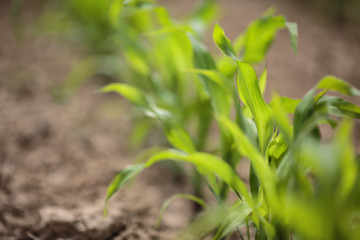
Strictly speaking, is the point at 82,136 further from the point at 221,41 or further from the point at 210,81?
the point at 221,41

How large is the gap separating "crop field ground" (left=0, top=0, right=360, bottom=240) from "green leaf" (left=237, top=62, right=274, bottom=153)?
0.41 meters

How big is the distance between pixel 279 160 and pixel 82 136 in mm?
863

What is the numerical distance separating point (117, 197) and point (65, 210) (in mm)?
157

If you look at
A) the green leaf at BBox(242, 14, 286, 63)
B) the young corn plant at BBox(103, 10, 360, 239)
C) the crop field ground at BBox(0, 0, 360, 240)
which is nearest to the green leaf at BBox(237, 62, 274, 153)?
the young corn plant at BBox(103, 10, 360, 239)

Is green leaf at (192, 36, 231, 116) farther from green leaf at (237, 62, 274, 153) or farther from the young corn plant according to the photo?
green leaf at (237, 62, 274, 153)

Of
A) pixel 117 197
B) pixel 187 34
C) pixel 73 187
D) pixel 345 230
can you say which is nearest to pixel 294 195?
pixel 345 230

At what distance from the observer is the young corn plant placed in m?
0.43

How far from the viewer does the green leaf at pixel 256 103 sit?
678mm

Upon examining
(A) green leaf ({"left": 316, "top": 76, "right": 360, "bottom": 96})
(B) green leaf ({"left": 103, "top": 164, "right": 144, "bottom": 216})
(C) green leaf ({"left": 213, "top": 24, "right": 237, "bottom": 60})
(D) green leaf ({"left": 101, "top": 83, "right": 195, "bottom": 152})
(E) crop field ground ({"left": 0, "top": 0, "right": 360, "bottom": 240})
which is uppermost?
(C) green leaf ({"left": 213, "top": 24, "right": 237, "bottom": 60})

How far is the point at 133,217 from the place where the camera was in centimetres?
93

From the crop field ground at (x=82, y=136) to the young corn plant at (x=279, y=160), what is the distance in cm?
22

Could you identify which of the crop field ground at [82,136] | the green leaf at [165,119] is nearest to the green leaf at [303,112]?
the green leaf at [165,119]

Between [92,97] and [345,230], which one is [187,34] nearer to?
[345,230]

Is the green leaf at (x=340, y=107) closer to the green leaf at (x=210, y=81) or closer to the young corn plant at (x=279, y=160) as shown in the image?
the young corn plant at (x=279, y=160)
